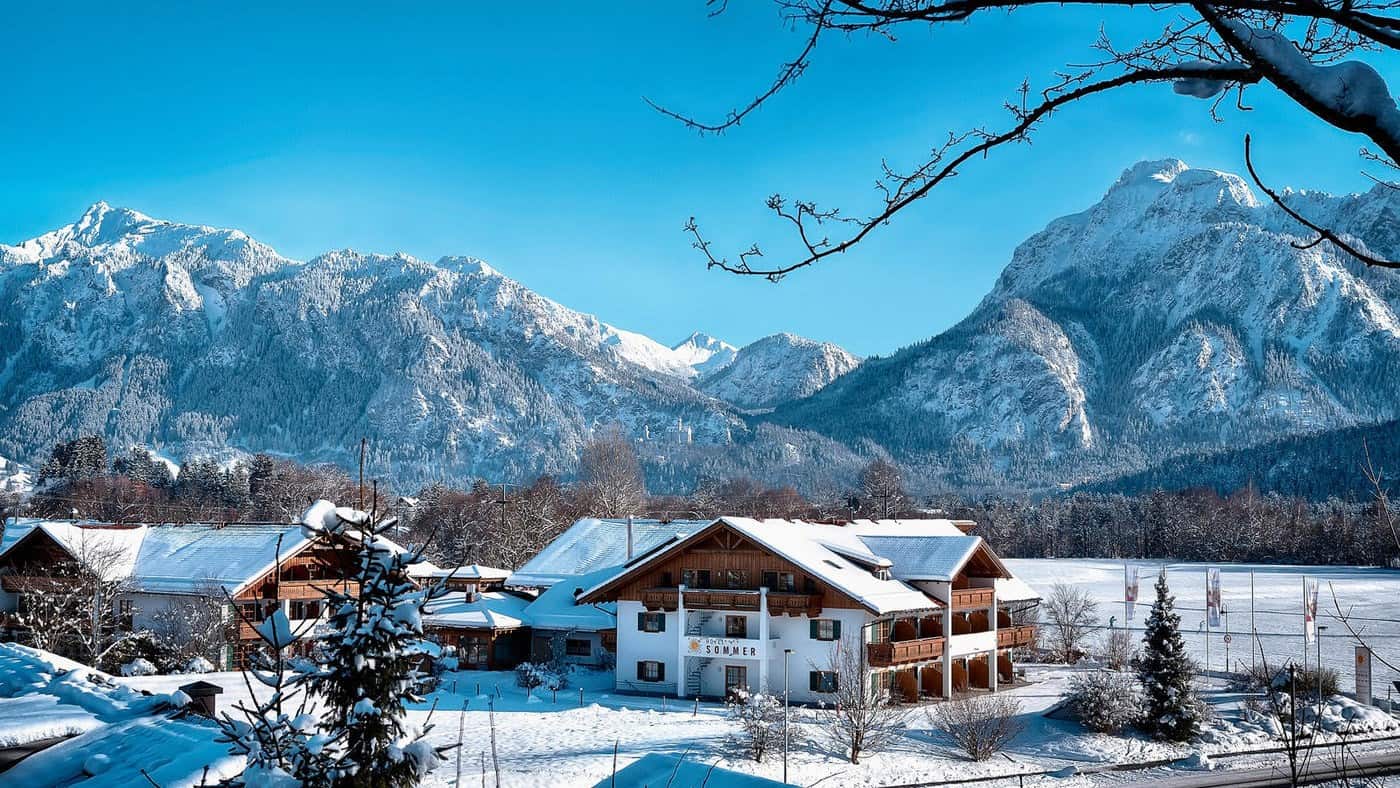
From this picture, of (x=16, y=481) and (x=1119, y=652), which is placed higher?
(x=16, y=481)

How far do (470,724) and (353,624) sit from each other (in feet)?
81.0

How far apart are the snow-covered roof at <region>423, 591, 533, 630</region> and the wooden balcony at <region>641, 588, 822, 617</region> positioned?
7.28 metres

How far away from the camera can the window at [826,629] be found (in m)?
34.7

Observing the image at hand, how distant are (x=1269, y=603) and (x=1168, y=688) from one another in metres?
48.3

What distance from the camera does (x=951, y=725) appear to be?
2894 centimetres

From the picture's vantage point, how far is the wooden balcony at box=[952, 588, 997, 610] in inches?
1501

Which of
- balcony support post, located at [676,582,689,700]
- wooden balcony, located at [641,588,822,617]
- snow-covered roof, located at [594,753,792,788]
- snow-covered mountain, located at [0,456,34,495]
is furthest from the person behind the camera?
snow-covered mountain, located at [0,456,34,495]

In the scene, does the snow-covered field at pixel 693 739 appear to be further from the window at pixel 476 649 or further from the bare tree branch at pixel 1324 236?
the bare tree branch at pixel 1324 236

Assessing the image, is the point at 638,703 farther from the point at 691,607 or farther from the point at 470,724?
the point at 470,724

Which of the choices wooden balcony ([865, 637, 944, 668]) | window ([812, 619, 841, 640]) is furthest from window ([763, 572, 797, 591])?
wooden balcony ([865, 637, 944, 668])

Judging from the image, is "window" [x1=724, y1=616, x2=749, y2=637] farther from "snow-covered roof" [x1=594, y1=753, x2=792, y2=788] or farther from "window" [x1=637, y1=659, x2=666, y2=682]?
"snow-covered roof" [x1=594, y1=753, x2=792, y2=788]

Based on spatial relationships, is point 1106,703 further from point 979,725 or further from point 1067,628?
point 1067,628

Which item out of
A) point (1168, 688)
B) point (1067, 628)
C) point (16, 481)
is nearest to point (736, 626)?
point (1168, 688)

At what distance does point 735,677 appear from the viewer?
35.5m
